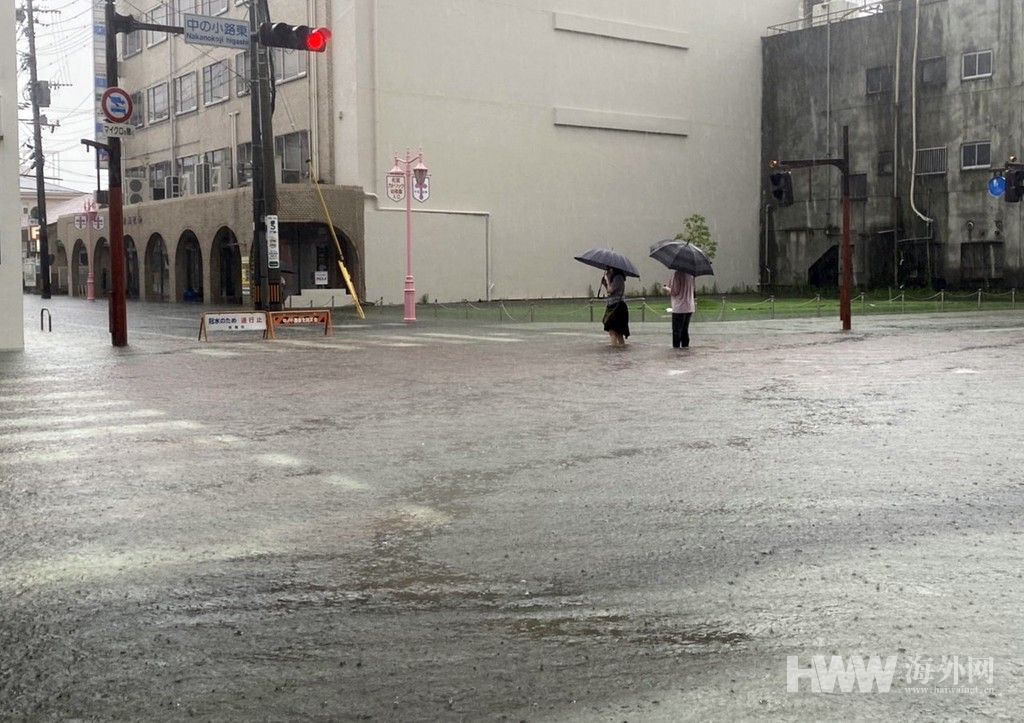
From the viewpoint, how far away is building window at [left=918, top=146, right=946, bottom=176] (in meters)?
48.4

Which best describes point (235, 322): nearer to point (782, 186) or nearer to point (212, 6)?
point (782, 186)

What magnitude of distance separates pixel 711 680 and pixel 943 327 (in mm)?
24851

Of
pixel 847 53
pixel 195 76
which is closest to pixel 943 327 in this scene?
pixel 847 53

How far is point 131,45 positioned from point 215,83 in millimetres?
10974

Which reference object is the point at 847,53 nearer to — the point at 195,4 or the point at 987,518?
the point at 195,4

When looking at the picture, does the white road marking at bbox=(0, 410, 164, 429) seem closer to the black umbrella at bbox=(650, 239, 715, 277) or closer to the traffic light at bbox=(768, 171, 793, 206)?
the black umbrella at bbox=(650, 239, 715, 277)

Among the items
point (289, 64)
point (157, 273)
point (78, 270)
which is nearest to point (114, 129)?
point (289, 64)

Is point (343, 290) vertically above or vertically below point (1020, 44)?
below

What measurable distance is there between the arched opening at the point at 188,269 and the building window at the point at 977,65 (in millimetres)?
33278

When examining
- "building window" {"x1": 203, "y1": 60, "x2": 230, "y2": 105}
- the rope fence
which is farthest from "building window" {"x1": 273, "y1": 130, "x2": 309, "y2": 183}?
the rope fence

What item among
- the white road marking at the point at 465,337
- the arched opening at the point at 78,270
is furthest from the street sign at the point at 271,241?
the arched opening at the point at 78,270

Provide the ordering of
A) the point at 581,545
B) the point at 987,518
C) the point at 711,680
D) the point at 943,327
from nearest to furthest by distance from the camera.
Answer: the point at 711,680 < the point at 581,545 < the point at 987,518 < the point at 943,327

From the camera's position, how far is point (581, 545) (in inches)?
251

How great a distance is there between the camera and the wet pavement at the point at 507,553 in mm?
4250
